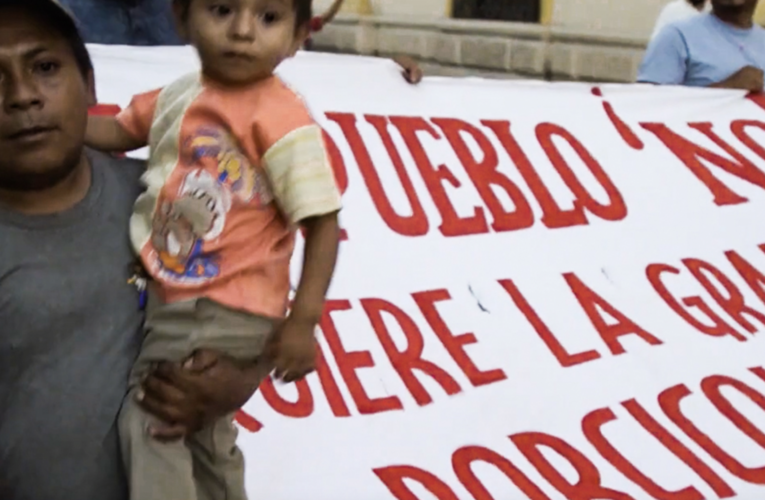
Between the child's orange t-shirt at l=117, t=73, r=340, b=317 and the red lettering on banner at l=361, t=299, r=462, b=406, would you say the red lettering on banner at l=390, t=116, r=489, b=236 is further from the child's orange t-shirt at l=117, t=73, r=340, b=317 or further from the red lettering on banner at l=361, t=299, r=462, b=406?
the child's orange t-shirt at l=117, t=73, r=340, b=317

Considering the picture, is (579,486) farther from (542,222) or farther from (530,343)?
(542,222)

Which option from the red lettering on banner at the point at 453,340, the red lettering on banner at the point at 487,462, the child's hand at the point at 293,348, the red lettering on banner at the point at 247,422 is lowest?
the red lettering on banner at the point at 487,462

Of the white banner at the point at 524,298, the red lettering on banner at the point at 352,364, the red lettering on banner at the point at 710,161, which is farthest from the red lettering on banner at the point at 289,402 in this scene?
the red lettering on banner at the point at 710,161

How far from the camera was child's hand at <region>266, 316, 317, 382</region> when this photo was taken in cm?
137

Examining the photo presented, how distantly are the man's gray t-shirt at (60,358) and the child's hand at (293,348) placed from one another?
0.21 metres

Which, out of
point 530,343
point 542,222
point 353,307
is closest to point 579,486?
point 530,343

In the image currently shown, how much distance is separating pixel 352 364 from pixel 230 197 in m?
1.20

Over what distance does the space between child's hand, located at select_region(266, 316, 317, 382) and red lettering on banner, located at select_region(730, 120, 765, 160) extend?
2649mm

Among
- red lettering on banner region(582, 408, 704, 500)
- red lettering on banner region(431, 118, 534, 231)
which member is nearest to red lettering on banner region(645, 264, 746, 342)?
red lettering on banner region(431, 118, 534, 231)

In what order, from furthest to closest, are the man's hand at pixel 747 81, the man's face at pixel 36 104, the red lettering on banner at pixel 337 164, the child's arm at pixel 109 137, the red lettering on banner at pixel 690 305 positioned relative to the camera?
the man's hand at pixel 747 81 → the red lettering on banner at pixel 690 305 → the red lettering on banner at pixel 337 164 → the child's arm at pixel 109 137 → the man's face at pixel 36 104

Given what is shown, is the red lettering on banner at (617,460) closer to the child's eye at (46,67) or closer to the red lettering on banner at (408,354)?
the red lettering on banner at (408,354)

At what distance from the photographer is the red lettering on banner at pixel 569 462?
2.40 m

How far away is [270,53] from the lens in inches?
54.2

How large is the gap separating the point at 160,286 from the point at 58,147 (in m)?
0.23
